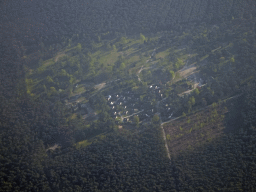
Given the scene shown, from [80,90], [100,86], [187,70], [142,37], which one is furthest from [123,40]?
[187,70]

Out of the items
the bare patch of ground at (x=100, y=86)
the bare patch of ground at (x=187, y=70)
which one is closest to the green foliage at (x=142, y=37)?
the bare patch of ground at (x=187, y=70)

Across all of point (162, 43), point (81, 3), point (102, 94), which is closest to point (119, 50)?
point (162, 43)

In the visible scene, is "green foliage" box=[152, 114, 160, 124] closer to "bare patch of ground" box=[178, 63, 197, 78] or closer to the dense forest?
the dense forest

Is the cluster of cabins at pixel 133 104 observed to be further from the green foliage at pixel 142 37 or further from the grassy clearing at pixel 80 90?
the green foliage at pixel 142 37

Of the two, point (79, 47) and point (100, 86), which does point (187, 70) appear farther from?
point (79, 47)

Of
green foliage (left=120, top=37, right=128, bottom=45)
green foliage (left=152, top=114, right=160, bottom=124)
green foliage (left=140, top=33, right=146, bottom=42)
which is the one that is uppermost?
green foliage (left=120, top=37, right=128, bottom=45)

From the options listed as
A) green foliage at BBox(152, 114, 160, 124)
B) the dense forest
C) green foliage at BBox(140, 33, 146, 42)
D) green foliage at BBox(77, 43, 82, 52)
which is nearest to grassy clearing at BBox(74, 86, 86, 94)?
the dense forest

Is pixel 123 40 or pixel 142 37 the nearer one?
pixel 142 37

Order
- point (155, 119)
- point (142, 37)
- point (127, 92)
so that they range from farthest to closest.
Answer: point (142, 37) → point (127, 92) → point (155, 119)
